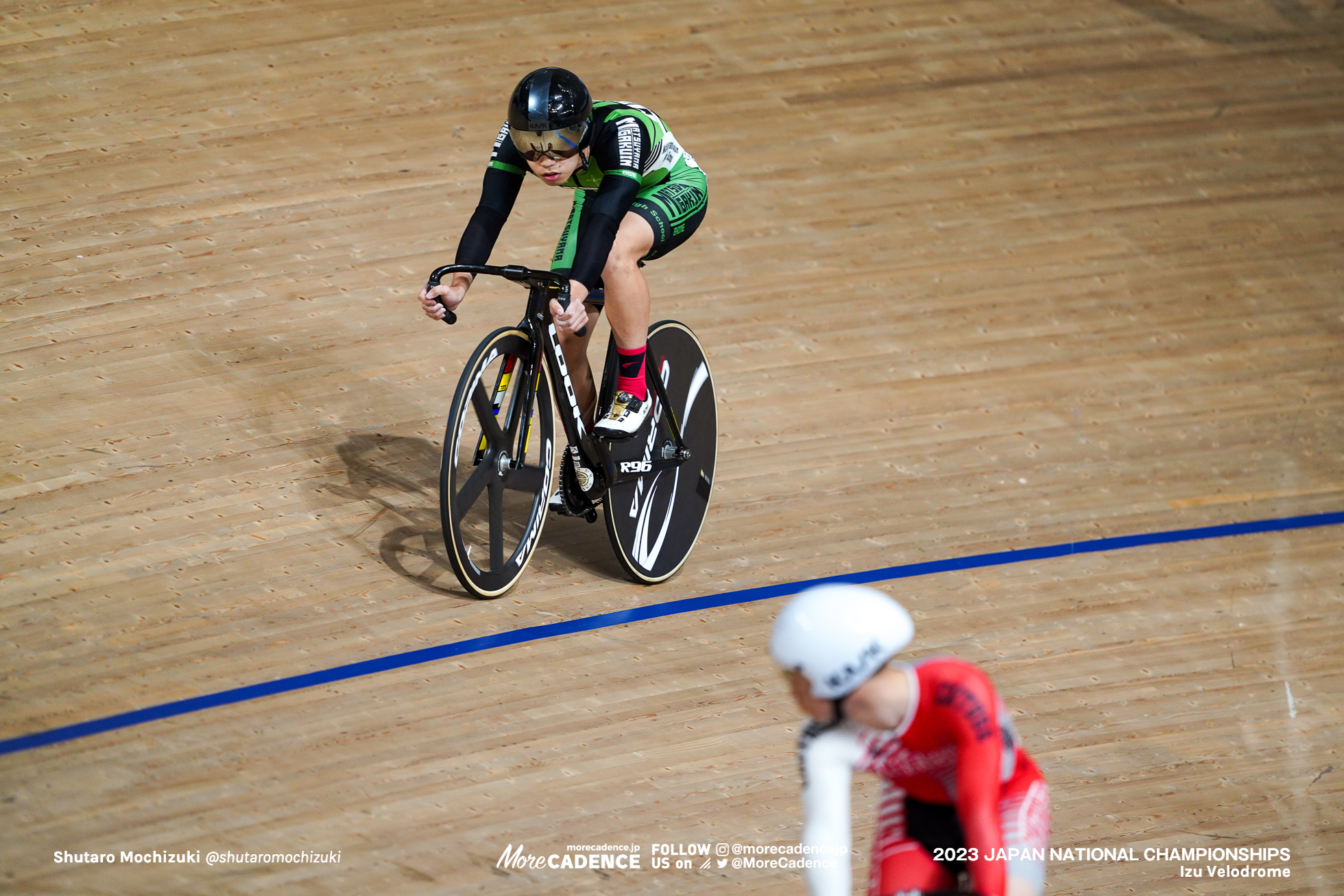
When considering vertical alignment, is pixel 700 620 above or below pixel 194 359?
below

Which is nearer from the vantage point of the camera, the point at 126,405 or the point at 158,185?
the point at 126,405

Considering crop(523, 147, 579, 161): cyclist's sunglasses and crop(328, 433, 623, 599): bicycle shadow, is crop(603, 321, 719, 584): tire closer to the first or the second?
crop(328, 433, 623, 599): bicycle shadow

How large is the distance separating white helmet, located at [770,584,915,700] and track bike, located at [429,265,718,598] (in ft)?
4.43

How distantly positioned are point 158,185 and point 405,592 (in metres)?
2.33

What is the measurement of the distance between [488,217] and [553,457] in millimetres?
664

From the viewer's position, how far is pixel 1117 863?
8.30ft

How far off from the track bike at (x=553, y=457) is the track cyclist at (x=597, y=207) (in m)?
0.06

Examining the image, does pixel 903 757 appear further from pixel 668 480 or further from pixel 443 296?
pixel 668 480

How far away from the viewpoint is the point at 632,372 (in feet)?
10.0

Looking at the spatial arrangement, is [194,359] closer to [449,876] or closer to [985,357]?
[449,876]

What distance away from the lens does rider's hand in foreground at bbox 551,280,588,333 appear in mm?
2639

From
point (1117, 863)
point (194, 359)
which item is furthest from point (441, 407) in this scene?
point (1117, 863)

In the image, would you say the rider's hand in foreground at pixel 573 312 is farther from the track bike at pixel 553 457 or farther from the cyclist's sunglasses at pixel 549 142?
the cyclist's sunglasses at pixel 549 142

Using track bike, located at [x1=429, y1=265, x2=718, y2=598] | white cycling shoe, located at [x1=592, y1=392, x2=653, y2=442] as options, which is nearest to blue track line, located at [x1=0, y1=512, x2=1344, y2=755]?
track bike, located at [x1=429, y1=265, x2=718, y2=598]
